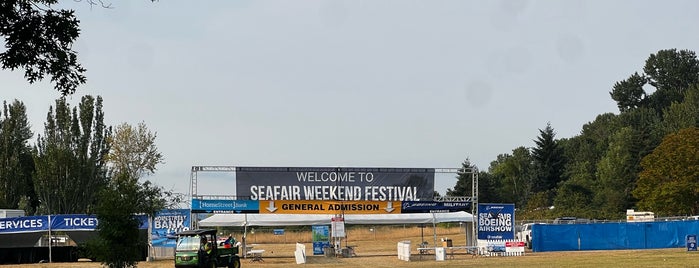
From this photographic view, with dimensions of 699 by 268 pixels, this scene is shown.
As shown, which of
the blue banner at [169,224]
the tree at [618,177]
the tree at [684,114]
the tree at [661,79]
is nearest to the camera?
the blue banner at [169,224]

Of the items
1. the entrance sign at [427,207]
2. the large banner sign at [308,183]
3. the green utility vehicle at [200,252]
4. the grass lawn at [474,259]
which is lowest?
the grass lawn at [474,259]

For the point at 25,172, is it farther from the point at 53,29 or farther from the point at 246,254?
the point at 53,29

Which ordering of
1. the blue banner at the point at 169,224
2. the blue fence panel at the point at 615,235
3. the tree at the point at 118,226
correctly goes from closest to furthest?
the tree at the point at 118,226
the blue banner at the point at 169,224
the blue fence panel at the point at 615,235

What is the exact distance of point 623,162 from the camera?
102750mm

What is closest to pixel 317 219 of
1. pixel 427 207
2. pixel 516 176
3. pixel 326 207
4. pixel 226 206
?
pixel 326 207

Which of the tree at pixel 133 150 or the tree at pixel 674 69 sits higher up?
the tree at pixel 674 69

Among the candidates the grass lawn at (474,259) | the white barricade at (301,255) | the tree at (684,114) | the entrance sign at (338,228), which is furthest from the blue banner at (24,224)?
the tree at (684,114)

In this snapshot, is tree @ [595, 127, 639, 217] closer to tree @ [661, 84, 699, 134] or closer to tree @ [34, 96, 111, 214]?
tree @ [661, 84, 699, 134]

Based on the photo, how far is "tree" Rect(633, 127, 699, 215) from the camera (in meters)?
77.8

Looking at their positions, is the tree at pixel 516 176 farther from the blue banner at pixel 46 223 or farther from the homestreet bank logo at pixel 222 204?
the blue banner at pixel 46 223

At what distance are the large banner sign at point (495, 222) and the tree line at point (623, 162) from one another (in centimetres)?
2219

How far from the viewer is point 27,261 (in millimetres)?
50844

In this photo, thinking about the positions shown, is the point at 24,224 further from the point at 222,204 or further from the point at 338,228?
the point at 338,228

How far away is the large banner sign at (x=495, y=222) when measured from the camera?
172 ft
